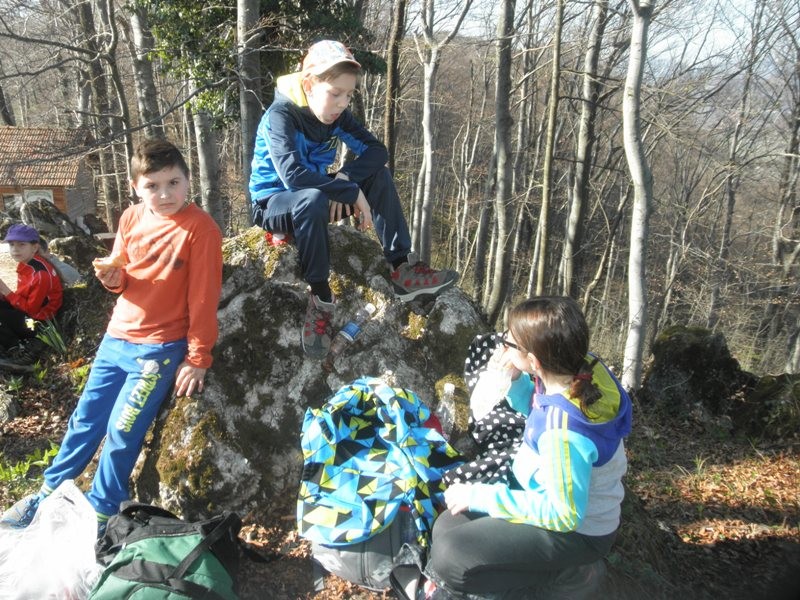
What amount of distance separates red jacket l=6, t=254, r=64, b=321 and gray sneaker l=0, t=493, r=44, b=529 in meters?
2.24

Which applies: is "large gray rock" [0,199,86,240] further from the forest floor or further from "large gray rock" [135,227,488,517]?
"large gray rock" [135,227,488,517]

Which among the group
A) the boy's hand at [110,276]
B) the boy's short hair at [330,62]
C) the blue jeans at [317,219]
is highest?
the boy's short hair at [330,62]

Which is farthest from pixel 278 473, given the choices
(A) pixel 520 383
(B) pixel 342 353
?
(A) pixel 520 383

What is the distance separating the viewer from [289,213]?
10.4ft

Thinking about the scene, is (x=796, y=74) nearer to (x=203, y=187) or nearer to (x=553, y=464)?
(x=203, y=187)

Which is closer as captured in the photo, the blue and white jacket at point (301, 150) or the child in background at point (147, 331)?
the child in background at point (147, 331)

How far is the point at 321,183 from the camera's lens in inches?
120

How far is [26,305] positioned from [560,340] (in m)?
4.35

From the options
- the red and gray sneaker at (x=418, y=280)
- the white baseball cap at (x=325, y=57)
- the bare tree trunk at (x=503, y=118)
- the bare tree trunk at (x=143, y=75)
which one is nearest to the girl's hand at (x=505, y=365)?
the red and gray sneaker at (x=418, y=280)

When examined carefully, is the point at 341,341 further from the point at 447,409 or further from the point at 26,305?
the point at 26,305

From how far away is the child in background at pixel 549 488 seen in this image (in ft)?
6.15

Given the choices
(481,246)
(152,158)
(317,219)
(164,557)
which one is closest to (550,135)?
(481,246)

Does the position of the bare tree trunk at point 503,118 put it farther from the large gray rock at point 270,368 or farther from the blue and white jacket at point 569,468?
the blue and white jacket at point 569,468

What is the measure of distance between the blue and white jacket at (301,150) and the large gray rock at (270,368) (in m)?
0.50
